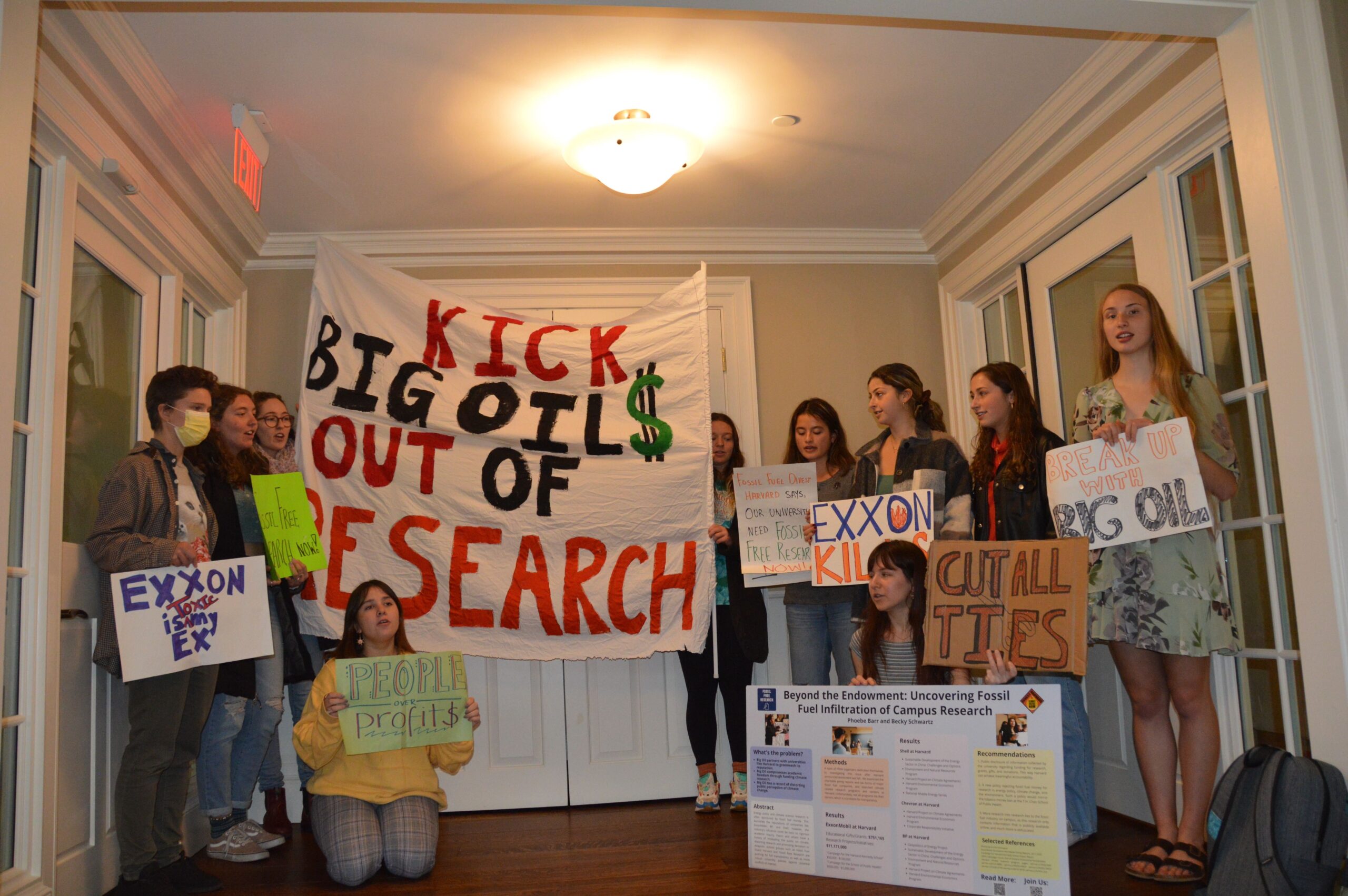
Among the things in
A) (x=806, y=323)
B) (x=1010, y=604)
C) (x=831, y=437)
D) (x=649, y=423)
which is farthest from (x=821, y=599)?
(x=806, y=323)

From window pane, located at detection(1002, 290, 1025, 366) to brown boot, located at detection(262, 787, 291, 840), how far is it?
302cm

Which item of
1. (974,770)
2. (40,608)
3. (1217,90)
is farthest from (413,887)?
(1217,90)

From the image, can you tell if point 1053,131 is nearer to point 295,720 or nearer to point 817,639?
point 817,639

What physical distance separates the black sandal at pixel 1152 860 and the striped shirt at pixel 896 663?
65 centimetres

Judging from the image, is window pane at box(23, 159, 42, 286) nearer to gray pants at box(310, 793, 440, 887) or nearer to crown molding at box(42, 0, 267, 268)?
crown molding at box(42, 0, 267, 268)

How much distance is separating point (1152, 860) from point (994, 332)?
7.12 ft

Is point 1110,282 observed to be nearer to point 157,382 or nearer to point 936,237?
point 936,237

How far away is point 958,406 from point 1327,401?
2.10 metres

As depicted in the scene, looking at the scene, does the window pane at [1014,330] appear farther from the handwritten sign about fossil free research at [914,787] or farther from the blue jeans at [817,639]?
the handwritten sign about fossil free research at [914,787]

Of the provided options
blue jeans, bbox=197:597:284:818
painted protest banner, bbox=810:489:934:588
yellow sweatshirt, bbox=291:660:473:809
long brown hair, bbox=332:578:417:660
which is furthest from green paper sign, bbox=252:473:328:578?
painted protest banner, bbox=810:489:934:588

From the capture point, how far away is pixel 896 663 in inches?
101

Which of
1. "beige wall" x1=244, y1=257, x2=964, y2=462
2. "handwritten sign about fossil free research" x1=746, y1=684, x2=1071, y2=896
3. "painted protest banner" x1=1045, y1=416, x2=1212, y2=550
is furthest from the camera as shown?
"beige wall" x1=244, y1=257, x2=964, y2=462

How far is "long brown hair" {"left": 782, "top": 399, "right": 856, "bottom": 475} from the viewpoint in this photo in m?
3.40

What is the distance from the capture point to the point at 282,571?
111 inches
